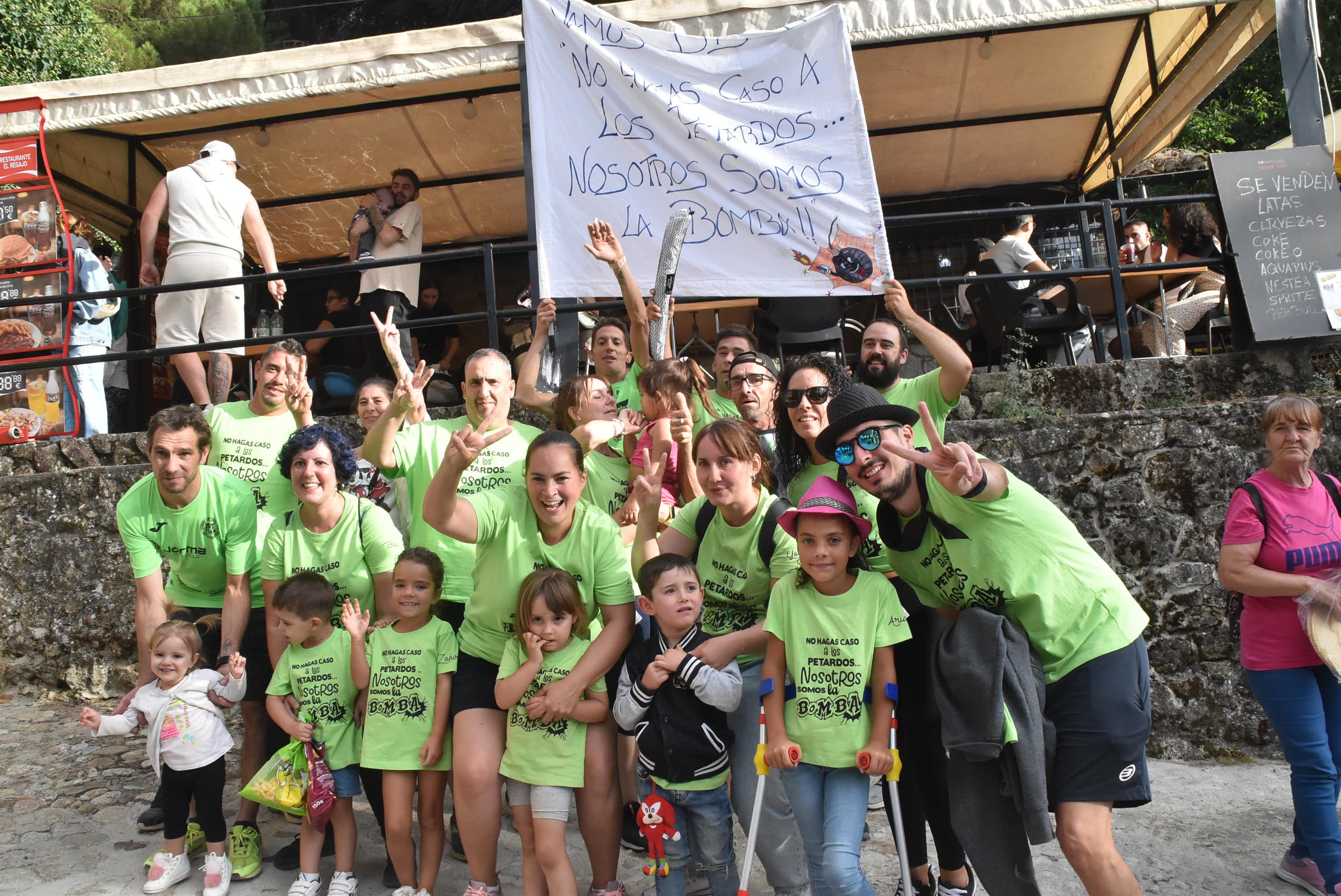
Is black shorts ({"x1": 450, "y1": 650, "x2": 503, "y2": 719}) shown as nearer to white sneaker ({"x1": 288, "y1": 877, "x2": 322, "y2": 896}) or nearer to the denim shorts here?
the denim shorts

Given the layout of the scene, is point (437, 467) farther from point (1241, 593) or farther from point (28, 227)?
point (28, 227)

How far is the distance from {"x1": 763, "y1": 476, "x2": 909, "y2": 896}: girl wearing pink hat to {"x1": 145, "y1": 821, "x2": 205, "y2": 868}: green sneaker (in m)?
2.36

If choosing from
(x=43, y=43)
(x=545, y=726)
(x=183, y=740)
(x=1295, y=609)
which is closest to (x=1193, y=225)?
(x=1295, y=609)

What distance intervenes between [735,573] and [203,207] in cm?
467

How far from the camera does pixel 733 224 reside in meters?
5.69

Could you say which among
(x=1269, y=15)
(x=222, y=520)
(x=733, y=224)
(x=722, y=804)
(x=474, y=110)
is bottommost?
(x=722, y=804)

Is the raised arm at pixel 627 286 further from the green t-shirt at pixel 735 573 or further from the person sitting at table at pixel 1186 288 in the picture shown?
Answer: the person sitting at table at pixel 1186 288

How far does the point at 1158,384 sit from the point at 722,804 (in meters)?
3.97

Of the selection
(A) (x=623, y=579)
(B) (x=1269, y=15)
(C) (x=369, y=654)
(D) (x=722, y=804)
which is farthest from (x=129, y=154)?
(B) (x=1269, y=15)

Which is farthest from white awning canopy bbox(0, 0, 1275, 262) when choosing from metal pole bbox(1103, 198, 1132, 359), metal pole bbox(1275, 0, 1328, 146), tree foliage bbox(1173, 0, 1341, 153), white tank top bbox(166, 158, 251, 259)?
tree foliage bbox(1173, 0, 1341, 153)

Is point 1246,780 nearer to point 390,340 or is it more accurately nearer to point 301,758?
point 301,758

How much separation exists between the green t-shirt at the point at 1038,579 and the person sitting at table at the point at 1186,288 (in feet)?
13.1

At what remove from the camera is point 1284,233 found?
5992 millimetres

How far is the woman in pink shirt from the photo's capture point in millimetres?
3457
